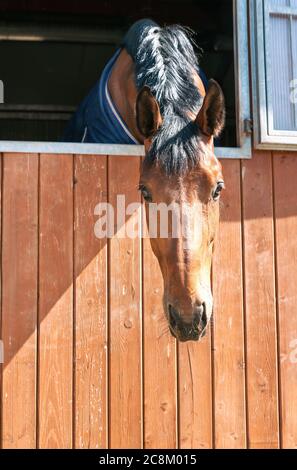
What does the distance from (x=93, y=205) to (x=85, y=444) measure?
986 mm

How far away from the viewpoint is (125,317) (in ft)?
9.81

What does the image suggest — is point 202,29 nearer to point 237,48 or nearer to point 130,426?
point 237,48

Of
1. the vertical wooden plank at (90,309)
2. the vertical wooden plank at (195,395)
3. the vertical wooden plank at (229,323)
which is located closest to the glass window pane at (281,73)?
the vertical wooden plank at (229,323)

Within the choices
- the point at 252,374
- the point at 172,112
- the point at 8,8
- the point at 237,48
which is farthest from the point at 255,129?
the point at 8,8

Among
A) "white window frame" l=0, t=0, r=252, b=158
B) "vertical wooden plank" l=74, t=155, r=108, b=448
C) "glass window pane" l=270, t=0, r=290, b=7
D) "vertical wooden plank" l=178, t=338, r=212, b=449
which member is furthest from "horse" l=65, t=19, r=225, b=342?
"vertical wooden plank" l=178, t=338, r=212, b=449

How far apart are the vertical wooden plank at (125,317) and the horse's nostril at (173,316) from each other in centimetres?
72

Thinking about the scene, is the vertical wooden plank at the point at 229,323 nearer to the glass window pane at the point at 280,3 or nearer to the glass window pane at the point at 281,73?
the glass window pane at the point at 281,73

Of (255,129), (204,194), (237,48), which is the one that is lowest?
(204,194)

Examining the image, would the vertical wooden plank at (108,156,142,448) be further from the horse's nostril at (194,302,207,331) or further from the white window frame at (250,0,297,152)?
the horse's nostril at (194,302,207,331)

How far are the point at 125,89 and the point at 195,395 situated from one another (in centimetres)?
141

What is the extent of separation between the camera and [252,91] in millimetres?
3244

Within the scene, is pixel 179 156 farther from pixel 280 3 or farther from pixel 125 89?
pixel 280 3

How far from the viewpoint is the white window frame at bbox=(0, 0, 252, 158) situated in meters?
3.04

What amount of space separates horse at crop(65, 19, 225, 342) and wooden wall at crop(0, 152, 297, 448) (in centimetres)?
43
